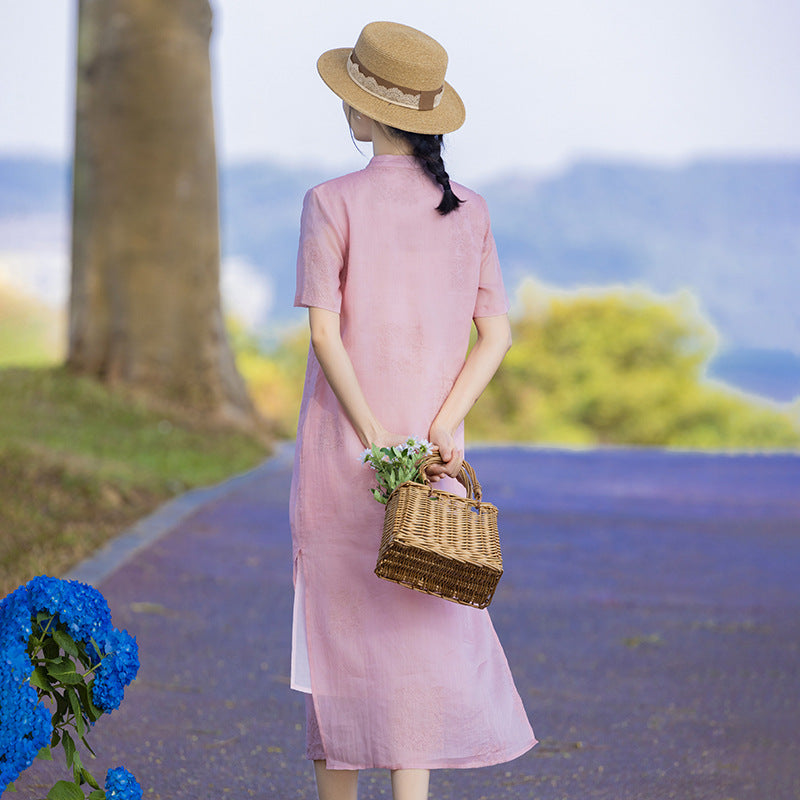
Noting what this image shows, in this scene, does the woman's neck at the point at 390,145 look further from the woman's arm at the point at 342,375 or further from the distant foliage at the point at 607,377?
the distant foliage at the point at 607,377

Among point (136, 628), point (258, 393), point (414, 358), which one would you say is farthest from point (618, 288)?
point (414, 358)

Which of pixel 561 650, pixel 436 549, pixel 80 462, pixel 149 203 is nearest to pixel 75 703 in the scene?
pixel 436 549

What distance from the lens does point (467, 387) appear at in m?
2.88

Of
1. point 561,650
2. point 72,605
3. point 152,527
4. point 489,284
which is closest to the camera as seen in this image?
point 72,605

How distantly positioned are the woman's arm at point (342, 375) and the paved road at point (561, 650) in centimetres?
122

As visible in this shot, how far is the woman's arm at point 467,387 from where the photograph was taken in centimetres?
281

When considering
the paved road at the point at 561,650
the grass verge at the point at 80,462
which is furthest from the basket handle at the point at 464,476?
the grass verge at the point at 80,462

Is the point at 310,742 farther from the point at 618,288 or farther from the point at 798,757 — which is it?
the point at 618,288

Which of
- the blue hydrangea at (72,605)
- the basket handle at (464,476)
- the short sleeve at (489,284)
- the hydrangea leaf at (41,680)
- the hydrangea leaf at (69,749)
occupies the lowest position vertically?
the hydrangea leaf at (69,749)

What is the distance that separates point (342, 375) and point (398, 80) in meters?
0.64

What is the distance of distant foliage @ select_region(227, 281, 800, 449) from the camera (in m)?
23.2

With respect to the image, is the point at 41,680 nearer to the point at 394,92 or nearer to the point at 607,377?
the point at 394,92

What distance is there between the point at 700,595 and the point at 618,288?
1865cm

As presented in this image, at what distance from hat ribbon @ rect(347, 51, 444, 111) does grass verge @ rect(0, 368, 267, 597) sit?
10.4 feet
